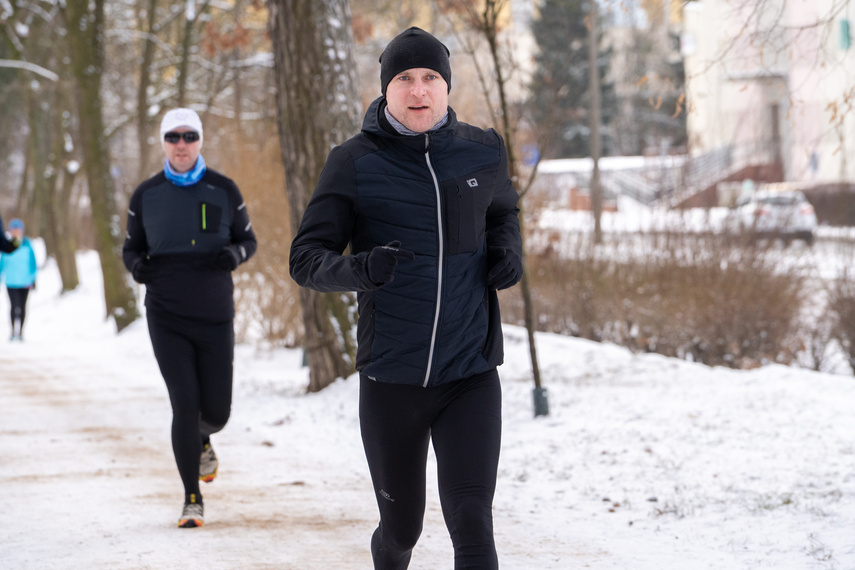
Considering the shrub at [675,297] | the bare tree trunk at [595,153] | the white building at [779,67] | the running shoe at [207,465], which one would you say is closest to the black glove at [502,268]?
the running shoe at [207,465]

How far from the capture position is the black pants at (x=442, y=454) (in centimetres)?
307

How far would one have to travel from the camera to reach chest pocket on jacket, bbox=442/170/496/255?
3.14 metres

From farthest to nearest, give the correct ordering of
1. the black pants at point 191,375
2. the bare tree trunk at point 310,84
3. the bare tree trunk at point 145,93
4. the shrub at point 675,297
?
the bare tree trunk at point 145,93 < the shrub at point 675,297 < the bare tree trunk at point 310,84 < the black pants at point 191,375

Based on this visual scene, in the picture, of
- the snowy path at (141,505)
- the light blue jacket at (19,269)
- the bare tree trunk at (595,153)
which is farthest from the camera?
the light blue jacket at (19,269)

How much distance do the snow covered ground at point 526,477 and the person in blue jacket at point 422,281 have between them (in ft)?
4.85

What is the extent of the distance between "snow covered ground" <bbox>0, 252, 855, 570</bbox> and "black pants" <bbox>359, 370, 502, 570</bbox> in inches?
52.8

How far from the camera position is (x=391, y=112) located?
322 centimetres

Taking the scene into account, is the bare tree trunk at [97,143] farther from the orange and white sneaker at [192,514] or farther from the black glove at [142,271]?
the orange and white sneaker at [192,514]

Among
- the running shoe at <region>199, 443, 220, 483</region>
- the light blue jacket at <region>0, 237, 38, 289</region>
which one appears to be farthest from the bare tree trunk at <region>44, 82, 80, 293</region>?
the running shoe at <region>199, 443, 220, 483</region>

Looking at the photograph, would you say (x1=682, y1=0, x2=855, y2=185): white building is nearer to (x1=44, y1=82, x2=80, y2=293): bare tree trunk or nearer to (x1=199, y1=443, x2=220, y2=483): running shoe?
(x1=199, y1=443, x2=220, y2=483): running shoe

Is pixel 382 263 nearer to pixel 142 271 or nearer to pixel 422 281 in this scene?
pixel 422 281

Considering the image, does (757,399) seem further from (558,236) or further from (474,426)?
(558,236)

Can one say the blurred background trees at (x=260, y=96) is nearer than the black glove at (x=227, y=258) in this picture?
No

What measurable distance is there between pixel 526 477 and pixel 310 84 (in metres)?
4.16
